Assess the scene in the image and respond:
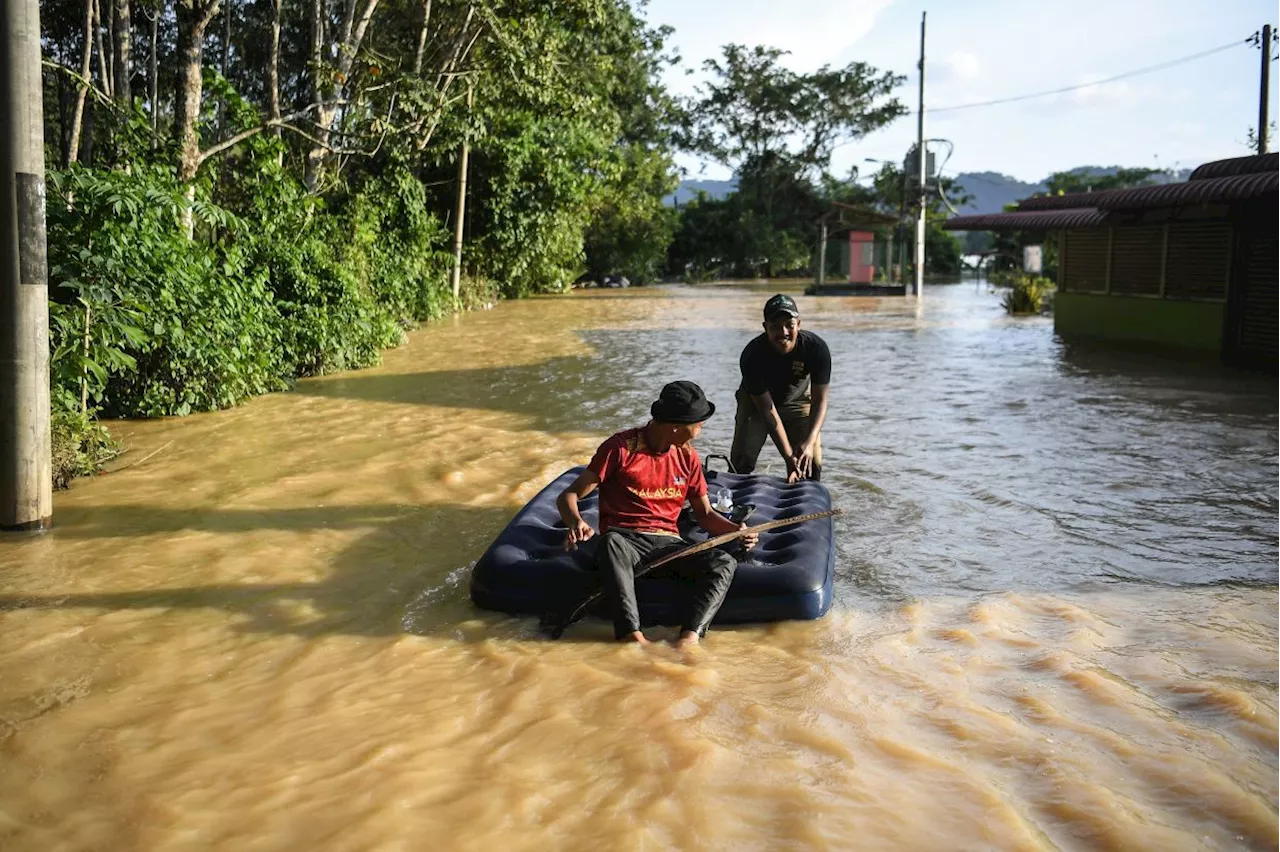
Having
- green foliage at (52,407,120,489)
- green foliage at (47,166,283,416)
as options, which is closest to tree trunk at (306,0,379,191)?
green foliage at (47,166,283,416)

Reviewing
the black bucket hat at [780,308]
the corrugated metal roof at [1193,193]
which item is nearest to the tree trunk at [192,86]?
the black bucket hat at [780,308]

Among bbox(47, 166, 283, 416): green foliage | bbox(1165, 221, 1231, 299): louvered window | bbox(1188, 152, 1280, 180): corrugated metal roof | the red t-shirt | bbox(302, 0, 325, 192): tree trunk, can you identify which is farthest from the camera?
bbox(302, 0, 325, 192): tree trunk

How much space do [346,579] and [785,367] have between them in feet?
10.3

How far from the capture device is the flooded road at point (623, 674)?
13.0ft

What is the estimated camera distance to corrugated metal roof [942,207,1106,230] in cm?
2095

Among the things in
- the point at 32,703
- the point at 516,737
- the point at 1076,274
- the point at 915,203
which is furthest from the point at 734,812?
the point at 915,203

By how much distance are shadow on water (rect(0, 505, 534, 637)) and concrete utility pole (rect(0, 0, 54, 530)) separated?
543 millimetres

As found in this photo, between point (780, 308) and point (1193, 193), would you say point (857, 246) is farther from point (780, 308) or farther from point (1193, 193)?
point (780, 308)

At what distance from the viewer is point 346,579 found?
666 cm

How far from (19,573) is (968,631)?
5235mm

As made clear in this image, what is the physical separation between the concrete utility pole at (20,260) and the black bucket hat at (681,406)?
13.7ft

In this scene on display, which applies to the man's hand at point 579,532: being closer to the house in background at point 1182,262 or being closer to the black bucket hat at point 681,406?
the black bucket hat at point 681,406

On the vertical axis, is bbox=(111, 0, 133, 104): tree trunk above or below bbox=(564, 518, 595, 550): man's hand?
above

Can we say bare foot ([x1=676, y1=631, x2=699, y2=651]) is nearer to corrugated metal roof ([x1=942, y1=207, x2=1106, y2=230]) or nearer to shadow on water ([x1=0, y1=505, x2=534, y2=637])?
shadow on water ([x1=0, y1=505, x2=534, y2=637])
